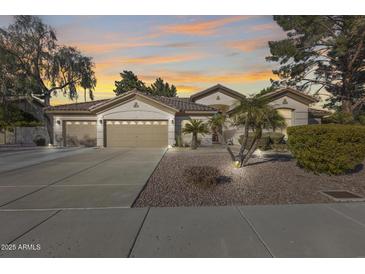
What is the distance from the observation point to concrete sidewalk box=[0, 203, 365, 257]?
145 inches

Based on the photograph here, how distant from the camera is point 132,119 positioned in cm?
2200

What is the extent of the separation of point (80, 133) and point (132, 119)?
5245mm

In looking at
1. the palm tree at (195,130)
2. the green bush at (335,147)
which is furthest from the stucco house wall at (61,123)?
the green bush at (335,147)

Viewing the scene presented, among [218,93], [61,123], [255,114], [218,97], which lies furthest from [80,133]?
[255,114]

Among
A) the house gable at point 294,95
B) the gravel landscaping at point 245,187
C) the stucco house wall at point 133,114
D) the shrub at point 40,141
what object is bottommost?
the gravel landscaping at point 245,187

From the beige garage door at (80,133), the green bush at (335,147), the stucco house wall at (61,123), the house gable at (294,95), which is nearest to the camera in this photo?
the green bush at (335,147)

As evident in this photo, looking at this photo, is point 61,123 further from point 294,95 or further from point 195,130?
point 294,95

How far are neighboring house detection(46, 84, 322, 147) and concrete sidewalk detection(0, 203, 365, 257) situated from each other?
16.7 m

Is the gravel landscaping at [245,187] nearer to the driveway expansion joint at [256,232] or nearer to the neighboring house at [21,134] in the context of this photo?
the driveway expansion joint at [256,232]

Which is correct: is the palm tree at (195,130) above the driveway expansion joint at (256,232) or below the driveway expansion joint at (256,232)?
above

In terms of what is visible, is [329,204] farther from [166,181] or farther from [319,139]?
[166,181]

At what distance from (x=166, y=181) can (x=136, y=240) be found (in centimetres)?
409

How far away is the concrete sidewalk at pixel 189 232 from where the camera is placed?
3.68 metres

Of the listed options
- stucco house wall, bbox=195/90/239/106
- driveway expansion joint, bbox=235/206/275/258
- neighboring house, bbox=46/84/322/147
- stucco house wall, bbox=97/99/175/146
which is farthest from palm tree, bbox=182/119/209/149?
driveway expansion joint, bbox=235/206/275/258
